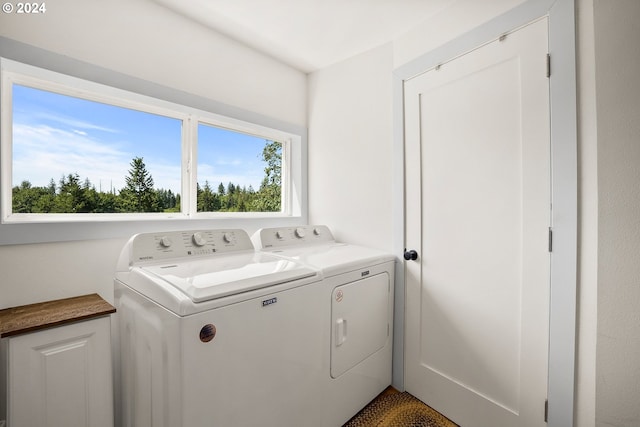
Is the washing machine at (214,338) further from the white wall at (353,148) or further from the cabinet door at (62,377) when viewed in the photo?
the white wall at (353,148)

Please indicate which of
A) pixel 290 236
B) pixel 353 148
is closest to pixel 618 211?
pixel 353 148

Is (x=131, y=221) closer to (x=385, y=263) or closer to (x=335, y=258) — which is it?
(x=335, y=258)

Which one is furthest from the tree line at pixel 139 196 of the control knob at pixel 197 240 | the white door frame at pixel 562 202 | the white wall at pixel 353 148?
the white door frame at pixel 562 202

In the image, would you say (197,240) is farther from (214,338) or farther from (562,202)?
(562,202)

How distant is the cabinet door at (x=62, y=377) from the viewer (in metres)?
1.03

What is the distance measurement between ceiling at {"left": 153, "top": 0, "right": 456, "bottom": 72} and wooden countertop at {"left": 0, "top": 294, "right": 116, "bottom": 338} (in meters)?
1.77

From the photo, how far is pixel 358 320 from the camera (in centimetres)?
162

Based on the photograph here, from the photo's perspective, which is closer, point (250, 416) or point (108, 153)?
point (250, 416)

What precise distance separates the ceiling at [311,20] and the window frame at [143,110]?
0.53m

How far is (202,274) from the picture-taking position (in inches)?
46.3

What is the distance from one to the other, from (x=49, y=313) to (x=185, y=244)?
601mm

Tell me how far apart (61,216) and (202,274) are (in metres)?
1.01

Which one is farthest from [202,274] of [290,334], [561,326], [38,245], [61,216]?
[561,326]

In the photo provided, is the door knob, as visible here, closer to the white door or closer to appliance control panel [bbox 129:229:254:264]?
the white door
